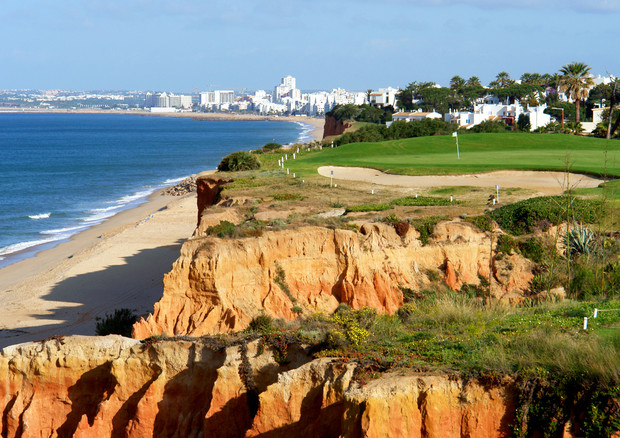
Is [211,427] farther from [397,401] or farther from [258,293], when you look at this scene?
[258,293]

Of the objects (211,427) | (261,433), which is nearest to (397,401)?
(261,433)

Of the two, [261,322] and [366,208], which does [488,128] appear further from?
[261,322]

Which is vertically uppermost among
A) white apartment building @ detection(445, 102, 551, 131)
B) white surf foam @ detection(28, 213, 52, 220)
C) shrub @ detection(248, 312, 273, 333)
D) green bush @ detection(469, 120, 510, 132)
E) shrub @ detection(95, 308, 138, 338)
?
white apartment building @ detection(445, 102, 551, 131)

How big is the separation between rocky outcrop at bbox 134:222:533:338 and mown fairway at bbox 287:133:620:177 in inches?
532

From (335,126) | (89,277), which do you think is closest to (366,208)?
(89,277)

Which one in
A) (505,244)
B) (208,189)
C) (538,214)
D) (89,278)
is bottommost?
(89,278)

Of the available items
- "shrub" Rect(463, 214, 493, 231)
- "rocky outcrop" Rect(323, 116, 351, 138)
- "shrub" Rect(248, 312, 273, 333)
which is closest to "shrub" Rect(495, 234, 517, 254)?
"shrub" Rect(463, 214, 493, 231)

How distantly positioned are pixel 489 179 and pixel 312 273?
1813 cm

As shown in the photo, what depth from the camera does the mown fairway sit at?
3910 cm

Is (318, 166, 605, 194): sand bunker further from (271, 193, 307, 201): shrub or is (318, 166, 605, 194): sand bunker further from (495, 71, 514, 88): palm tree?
(495, 71, 514, 88): palm tree

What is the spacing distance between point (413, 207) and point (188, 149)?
10368 cm

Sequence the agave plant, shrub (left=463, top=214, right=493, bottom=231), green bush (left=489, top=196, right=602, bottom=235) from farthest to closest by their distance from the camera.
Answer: green bush (left=489, top=196, right=602, bottom=235) < shrub (left=463, top=214, right=493, bottom=231) < the agave plant

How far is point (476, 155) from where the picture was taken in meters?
47.5

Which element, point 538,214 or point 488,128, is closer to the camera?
point 538,214
